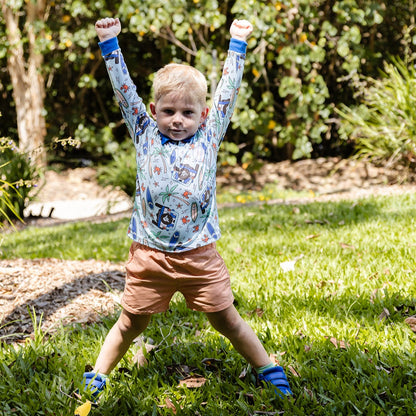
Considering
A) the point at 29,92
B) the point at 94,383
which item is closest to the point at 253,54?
the point at 29,92

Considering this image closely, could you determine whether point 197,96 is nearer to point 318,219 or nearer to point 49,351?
point 49,351

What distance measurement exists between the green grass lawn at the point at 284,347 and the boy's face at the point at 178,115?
3.40ft

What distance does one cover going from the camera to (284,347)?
92.0 inches

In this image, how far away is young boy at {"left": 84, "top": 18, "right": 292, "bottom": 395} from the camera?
1.87m

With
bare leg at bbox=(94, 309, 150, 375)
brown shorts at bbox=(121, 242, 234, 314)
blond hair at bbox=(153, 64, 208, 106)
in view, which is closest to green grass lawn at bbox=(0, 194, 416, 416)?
bare leg at bbox=(94, 309, 150, 375)

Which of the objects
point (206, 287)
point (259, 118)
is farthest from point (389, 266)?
point (259, 118)

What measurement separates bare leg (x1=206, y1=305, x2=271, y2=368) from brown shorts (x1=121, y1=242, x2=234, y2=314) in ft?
0.16

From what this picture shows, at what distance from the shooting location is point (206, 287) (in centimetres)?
190

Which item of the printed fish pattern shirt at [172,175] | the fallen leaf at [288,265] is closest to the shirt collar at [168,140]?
the printed fish pattern shirt at [172,175]

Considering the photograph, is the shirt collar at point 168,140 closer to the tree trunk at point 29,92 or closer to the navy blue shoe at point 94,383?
the navy blue shoe at point 94,383

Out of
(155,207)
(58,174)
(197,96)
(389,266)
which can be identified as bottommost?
(58,174)

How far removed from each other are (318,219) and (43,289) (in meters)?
2.67

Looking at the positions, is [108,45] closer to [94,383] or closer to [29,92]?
[94,383]

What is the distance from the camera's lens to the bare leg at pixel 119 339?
1976 millimetres
